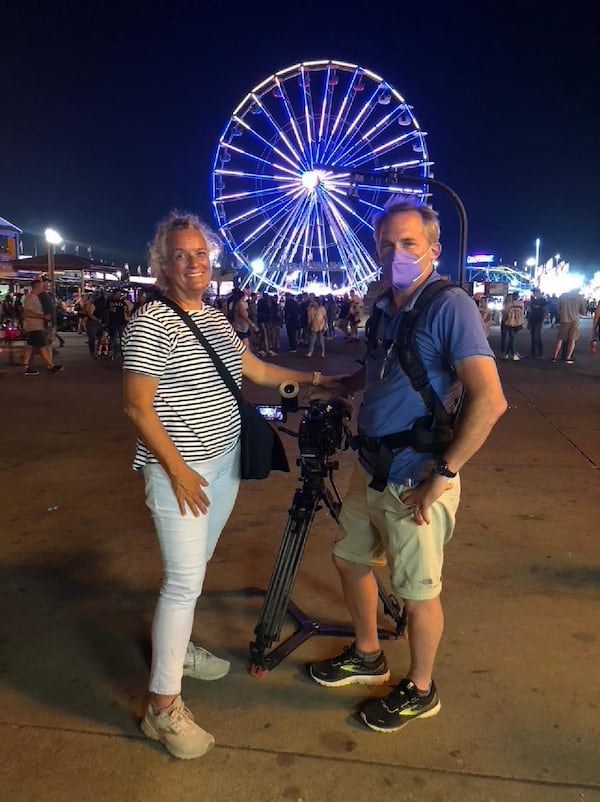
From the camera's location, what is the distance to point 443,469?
7.41ft

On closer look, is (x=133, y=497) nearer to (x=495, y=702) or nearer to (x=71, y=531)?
(x=71, y=531)

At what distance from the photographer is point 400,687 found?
2551 mm

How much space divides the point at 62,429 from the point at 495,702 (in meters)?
6.41

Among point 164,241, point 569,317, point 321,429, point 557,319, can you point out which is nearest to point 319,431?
point 321,429

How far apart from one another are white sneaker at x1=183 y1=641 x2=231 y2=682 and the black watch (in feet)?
4.54

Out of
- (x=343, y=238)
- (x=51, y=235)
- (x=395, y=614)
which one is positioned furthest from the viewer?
(x=343, y=238)

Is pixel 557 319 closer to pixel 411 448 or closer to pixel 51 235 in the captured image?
pixel 411 448

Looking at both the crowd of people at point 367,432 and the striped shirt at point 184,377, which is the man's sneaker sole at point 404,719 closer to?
the crowd of people at point 367,432

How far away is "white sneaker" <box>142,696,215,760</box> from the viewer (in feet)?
7.66

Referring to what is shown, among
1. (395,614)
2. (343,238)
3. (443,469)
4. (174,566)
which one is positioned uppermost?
(343,238)

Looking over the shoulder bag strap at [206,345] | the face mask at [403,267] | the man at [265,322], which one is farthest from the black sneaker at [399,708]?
the man at [265,322]

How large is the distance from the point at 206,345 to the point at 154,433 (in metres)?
0.39

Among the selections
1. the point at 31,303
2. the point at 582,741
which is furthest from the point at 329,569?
the point at 31,303

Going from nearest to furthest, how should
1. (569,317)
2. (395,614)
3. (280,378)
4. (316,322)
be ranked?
(280,378) < (395,614) < (569,317) < (316,322)
